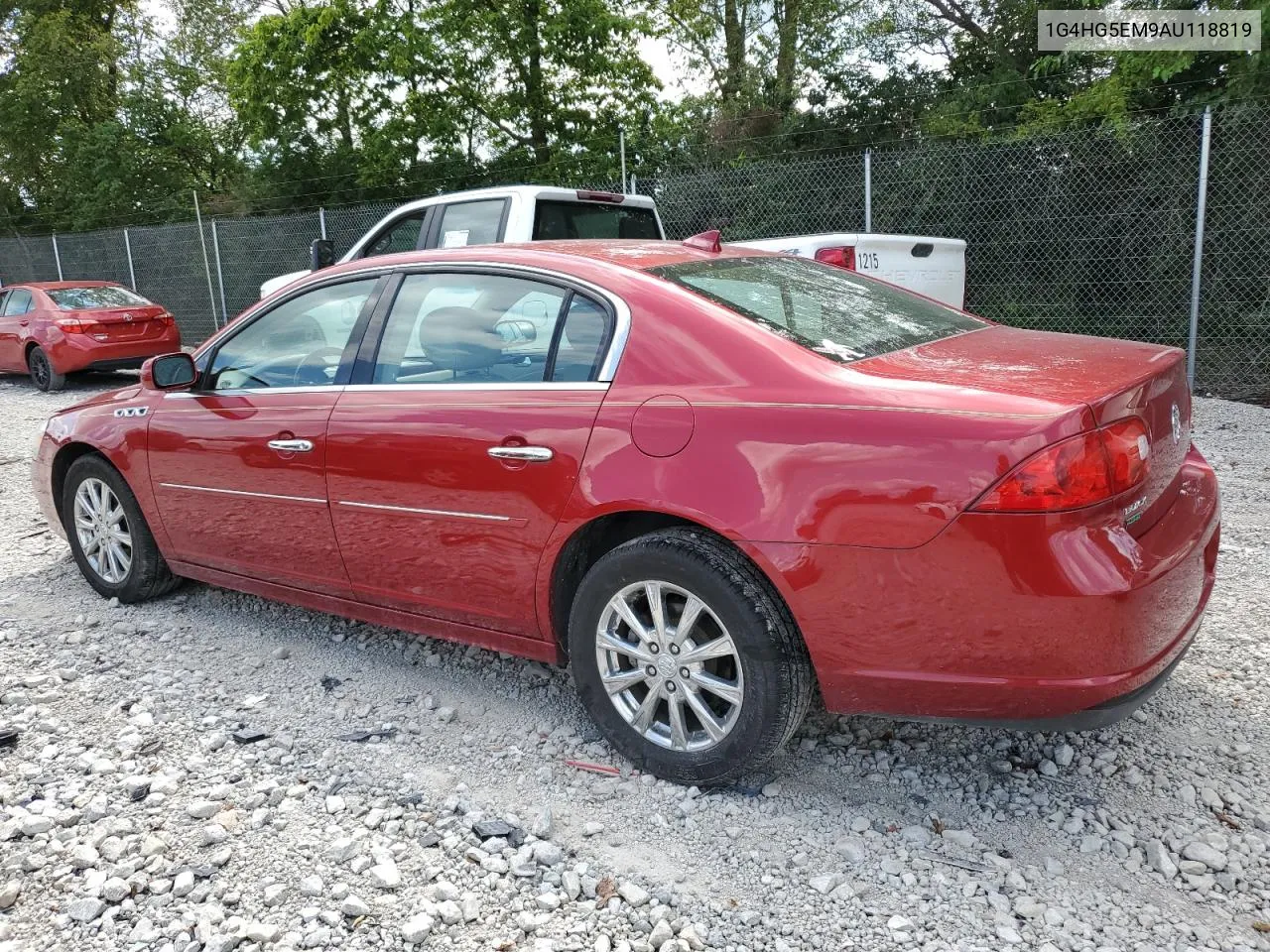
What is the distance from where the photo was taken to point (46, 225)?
1040 inches

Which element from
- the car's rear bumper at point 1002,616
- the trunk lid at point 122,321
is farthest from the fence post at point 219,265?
the car's rear bumper at point 1002,616

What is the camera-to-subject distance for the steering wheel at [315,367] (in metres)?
3.61

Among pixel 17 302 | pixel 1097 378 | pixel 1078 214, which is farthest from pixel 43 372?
pixel 1097 378

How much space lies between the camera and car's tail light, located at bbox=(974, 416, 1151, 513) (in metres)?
2.19

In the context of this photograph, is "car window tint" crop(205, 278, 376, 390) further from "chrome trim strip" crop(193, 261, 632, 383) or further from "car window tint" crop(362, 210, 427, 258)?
"car window tint" crop(362, 210, 427, 258)

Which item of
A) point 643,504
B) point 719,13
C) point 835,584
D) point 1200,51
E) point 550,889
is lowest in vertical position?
point 550,889

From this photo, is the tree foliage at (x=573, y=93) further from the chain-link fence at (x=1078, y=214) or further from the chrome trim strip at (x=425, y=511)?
the chrome trim strip at (x=425, y=511)

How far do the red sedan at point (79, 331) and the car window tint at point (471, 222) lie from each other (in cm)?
619

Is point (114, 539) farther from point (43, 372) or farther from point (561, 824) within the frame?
point (43, 372)

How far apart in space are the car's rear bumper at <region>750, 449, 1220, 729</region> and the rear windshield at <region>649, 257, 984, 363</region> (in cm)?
Result: 66

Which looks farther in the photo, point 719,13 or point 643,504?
point 719,13

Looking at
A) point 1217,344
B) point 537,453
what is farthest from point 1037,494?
point 1217,344

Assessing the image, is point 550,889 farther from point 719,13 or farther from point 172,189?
point 172,189

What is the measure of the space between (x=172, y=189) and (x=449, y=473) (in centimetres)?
2569
